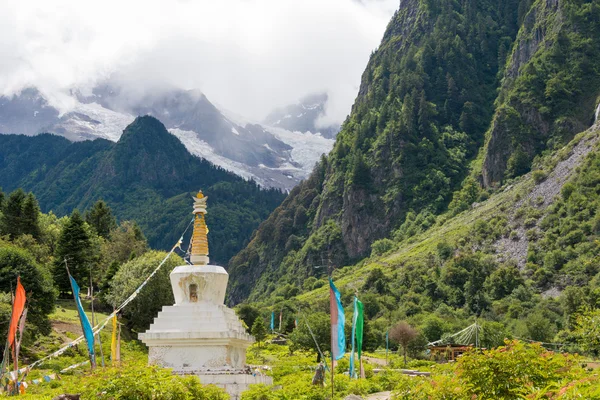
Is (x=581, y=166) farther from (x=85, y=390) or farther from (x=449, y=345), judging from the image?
(x=85, y=390)

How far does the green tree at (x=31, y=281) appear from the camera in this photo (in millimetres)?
66188

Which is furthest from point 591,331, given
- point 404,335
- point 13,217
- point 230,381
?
point 13,217

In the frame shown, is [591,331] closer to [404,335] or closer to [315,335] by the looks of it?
[315,335]

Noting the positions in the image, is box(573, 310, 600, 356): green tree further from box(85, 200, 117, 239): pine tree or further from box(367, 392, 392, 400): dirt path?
box(85, 200, 117, 239): pine tree

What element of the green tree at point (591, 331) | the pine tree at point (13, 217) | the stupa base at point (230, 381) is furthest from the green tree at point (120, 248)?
the stupa base at point (230, 381)

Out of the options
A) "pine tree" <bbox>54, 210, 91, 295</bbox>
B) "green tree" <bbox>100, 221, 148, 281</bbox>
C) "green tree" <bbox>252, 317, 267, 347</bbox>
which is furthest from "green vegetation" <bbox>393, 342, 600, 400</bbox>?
"green tree" <bbox>252, 317, 267, 347</bbox>

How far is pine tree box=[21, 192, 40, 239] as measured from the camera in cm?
9900

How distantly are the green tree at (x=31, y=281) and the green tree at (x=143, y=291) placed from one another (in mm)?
11118

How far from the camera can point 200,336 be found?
33.9m

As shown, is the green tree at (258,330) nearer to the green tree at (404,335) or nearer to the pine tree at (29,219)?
the green tree at (404,335)

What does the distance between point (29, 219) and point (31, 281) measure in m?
32.9

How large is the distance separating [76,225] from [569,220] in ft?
333

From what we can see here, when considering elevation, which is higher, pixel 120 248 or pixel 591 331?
pixel 120 248

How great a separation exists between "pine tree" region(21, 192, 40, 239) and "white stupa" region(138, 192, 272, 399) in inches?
2711
